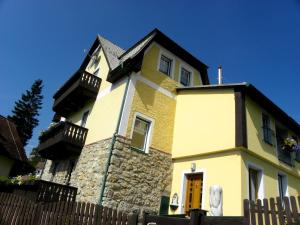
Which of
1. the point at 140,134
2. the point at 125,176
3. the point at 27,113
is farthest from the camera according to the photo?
the point at 27,113

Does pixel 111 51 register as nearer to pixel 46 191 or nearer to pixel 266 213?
pixel 46 191

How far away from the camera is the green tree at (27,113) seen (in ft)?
125

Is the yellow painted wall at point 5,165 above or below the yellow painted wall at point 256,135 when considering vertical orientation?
below

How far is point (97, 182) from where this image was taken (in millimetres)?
10938

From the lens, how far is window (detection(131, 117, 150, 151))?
Answer: 40.3ft

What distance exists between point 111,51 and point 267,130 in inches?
407

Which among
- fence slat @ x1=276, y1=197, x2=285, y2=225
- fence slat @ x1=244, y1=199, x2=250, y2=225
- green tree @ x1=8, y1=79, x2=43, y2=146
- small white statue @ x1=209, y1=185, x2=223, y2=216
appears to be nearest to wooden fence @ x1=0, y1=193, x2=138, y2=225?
fence slat @ x1=244, y1=199, x2=250, y2=225

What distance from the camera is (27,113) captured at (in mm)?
40094

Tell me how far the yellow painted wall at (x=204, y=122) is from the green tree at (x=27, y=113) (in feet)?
97.8

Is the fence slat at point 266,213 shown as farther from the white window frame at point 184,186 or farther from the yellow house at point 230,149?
the white window frame at point 184,186

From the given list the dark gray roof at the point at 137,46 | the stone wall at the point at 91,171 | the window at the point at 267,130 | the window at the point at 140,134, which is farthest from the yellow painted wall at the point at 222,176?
the dark gray roof at the point at 137,46

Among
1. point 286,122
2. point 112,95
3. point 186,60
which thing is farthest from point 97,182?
point 286,122

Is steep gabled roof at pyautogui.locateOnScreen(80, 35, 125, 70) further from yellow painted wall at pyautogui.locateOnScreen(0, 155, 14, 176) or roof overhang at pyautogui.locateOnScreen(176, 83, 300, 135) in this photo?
yellow painted wall at pyautogui.locateOnScreen(0, 155, 14, 176)

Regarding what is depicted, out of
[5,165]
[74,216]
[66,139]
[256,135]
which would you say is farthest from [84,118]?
[5,165]
